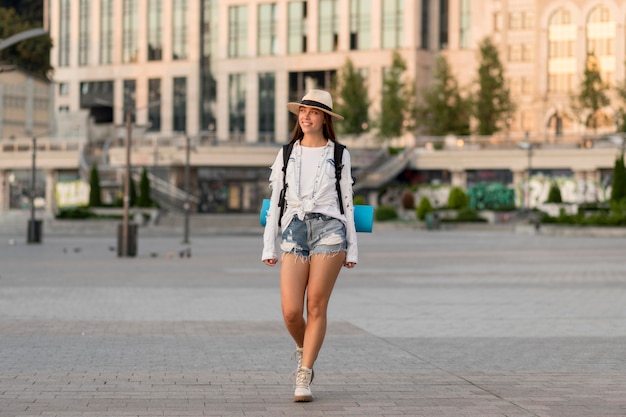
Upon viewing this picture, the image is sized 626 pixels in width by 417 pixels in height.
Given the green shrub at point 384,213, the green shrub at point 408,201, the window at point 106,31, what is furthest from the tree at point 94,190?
the window at point 106,31

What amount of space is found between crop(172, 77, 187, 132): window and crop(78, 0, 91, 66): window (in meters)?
10.2

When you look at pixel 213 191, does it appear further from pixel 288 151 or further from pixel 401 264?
pixel 288 151

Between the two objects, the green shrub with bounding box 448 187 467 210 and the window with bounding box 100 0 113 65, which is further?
the window with bounding box 100 0 113 65

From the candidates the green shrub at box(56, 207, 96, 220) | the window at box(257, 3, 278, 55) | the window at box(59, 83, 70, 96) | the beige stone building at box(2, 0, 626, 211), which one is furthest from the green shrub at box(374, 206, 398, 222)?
the window at box(59, 83, 70, 96)

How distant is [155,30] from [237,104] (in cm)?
1096

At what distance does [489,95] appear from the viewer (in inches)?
3652

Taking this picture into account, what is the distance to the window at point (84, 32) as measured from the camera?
4852 inches

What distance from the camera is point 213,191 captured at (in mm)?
103375

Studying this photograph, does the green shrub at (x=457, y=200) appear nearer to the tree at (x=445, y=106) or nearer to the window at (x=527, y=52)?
the tree at (x=445, y=106)

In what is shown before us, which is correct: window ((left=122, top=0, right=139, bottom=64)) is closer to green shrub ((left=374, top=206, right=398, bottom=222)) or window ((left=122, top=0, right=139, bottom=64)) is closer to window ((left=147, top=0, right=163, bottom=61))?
window ((left=147, top=0, right=163, bottom=61))

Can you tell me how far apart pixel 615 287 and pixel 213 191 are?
268 feet

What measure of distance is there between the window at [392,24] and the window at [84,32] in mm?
30178

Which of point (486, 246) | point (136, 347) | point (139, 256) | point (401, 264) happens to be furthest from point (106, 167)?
point (136, 347)

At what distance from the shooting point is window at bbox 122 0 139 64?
121312 millimetres
